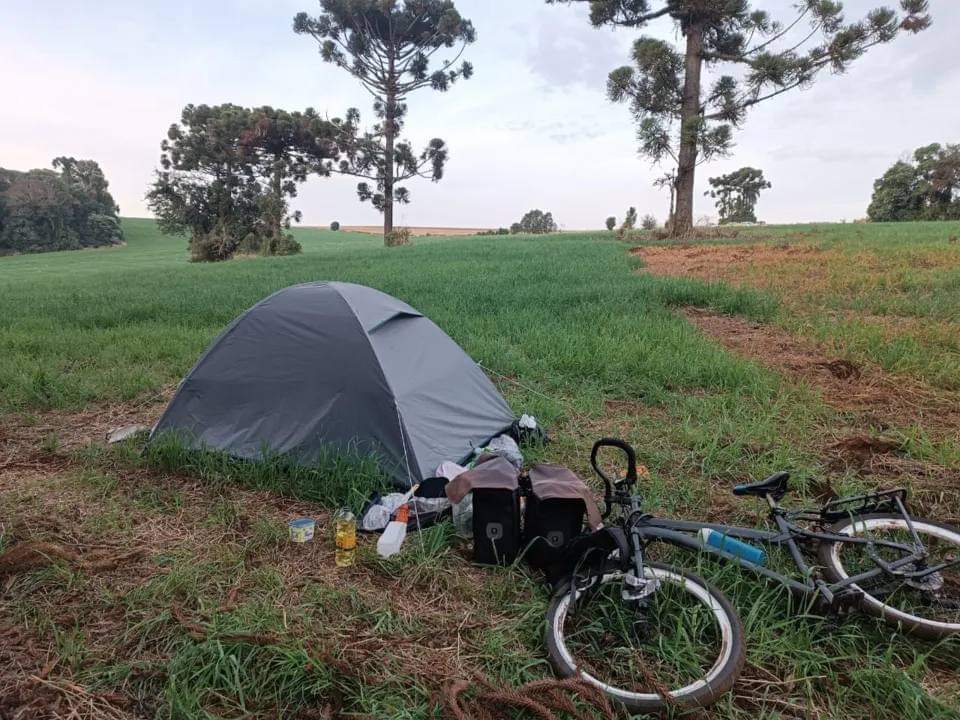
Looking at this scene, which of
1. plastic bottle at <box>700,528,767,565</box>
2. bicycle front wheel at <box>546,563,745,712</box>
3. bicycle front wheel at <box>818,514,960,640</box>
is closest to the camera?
bicycle front wheel at <box>546,563,745,712</box>

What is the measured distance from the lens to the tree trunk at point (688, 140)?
18.8 metres

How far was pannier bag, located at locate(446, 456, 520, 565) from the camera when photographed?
2.57 m

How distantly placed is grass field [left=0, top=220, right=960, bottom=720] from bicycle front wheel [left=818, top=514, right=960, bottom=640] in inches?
3.5

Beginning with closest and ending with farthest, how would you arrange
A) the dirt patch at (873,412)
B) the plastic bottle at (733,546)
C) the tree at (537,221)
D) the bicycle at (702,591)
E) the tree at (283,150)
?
the bicycle at (702,591), the plastic bottle at (733,546), the dirt patch at (873,412), the tree at (283,150), the tree at (537,221)

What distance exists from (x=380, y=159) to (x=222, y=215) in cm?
1004

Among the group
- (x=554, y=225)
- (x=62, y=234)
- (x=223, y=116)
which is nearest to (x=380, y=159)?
(x=223, y=116)

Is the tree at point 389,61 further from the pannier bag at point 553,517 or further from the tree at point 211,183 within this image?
the pannier bag at point 553,517

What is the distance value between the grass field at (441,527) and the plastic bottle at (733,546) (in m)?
0.11

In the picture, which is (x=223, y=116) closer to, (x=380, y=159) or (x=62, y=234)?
(x=380, y=159)

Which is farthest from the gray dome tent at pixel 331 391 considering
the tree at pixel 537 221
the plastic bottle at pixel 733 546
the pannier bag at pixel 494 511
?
the tree at pixel 537 221

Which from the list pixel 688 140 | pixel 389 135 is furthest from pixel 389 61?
pixel 688 140

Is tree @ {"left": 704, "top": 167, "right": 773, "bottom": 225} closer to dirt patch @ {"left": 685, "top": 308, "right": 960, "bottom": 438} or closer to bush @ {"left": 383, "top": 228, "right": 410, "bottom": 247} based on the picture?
bush @ {"left": 383, "top": 228, "right": 410, "bottom": 247}

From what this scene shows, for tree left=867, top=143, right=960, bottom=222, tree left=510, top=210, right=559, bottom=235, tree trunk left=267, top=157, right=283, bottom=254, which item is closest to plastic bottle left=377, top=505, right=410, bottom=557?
tree trunk left=267, top=157, right=283, bottom=254

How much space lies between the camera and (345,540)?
2.78 metres
